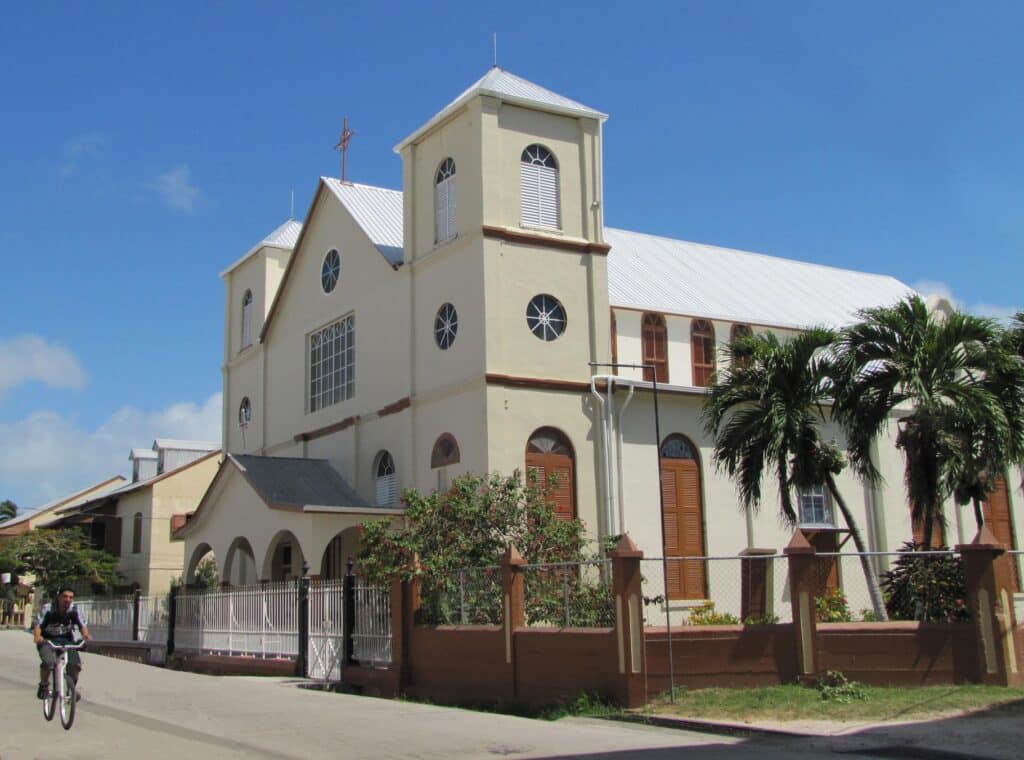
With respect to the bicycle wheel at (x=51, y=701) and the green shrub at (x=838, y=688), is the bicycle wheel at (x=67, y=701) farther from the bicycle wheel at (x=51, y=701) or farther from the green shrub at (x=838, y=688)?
the green shrub at (x=838, y=688)

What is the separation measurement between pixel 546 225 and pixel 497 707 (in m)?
12.3

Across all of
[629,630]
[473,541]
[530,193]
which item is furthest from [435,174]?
[629,630]

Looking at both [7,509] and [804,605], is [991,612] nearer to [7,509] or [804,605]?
[804,605]

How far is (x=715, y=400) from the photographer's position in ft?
66.2

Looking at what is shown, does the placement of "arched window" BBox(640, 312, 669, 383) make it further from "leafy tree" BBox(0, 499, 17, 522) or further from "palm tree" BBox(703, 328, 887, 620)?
"leafy tree" BBox(0, 499, 17, 522)

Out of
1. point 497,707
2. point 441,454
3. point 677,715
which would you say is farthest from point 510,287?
point 677,715

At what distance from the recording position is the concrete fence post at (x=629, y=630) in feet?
49.4

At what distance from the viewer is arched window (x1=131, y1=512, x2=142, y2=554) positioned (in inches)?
1820

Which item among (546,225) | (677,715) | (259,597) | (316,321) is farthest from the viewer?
(316,321)

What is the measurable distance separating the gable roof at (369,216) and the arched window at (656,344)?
627 cm

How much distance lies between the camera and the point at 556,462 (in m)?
24.7

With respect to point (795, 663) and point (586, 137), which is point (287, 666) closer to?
point (795, 663)

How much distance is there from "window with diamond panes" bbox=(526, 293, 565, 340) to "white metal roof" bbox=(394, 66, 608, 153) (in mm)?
4486

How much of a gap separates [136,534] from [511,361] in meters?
27.5
